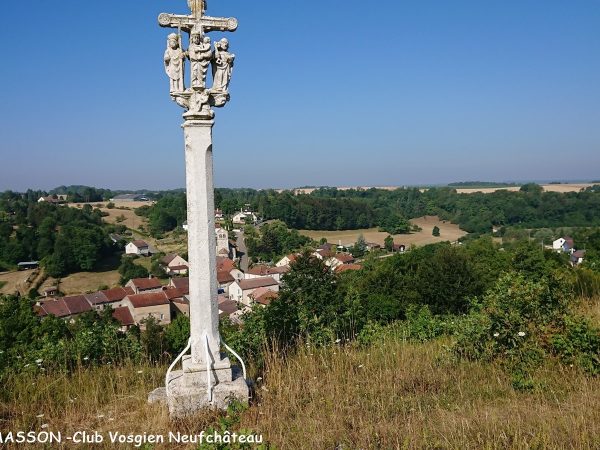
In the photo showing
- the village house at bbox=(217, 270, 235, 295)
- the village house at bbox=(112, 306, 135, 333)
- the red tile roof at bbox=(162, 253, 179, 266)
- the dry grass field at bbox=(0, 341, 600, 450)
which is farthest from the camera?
the red tile roof at bbox=(162, 253, 179, 266)

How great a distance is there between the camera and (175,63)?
4422mm

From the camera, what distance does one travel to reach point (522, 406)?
4184 millimetres

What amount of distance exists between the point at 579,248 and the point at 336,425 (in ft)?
245

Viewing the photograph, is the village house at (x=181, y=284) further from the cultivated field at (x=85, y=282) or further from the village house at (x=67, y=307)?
the village house at (x=67, y=307)

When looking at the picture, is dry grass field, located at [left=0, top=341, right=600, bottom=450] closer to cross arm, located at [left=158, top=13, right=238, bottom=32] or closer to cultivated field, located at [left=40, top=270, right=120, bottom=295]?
cross arm, located at [left=158, top=13, right=238, bottom=32]

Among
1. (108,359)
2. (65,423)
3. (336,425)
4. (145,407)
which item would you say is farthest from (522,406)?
(108,359)

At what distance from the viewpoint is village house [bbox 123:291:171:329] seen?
4450cm

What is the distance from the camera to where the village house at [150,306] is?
146 feet

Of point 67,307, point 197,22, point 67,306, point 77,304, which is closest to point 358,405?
point 197,22

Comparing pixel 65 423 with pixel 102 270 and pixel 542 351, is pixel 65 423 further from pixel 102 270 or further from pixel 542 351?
pixel 102 270

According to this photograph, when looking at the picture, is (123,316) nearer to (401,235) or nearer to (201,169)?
(201,169)

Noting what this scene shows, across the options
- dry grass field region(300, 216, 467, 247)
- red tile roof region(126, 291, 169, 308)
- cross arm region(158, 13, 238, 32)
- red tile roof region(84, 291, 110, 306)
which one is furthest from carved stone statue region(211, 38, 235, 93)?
dry grass field region(300, 216, 467, 247)

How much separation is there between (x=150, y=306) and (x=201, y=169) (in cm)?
4358

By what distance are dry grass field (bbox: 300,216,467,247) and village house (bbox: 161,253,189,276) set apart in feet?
110
